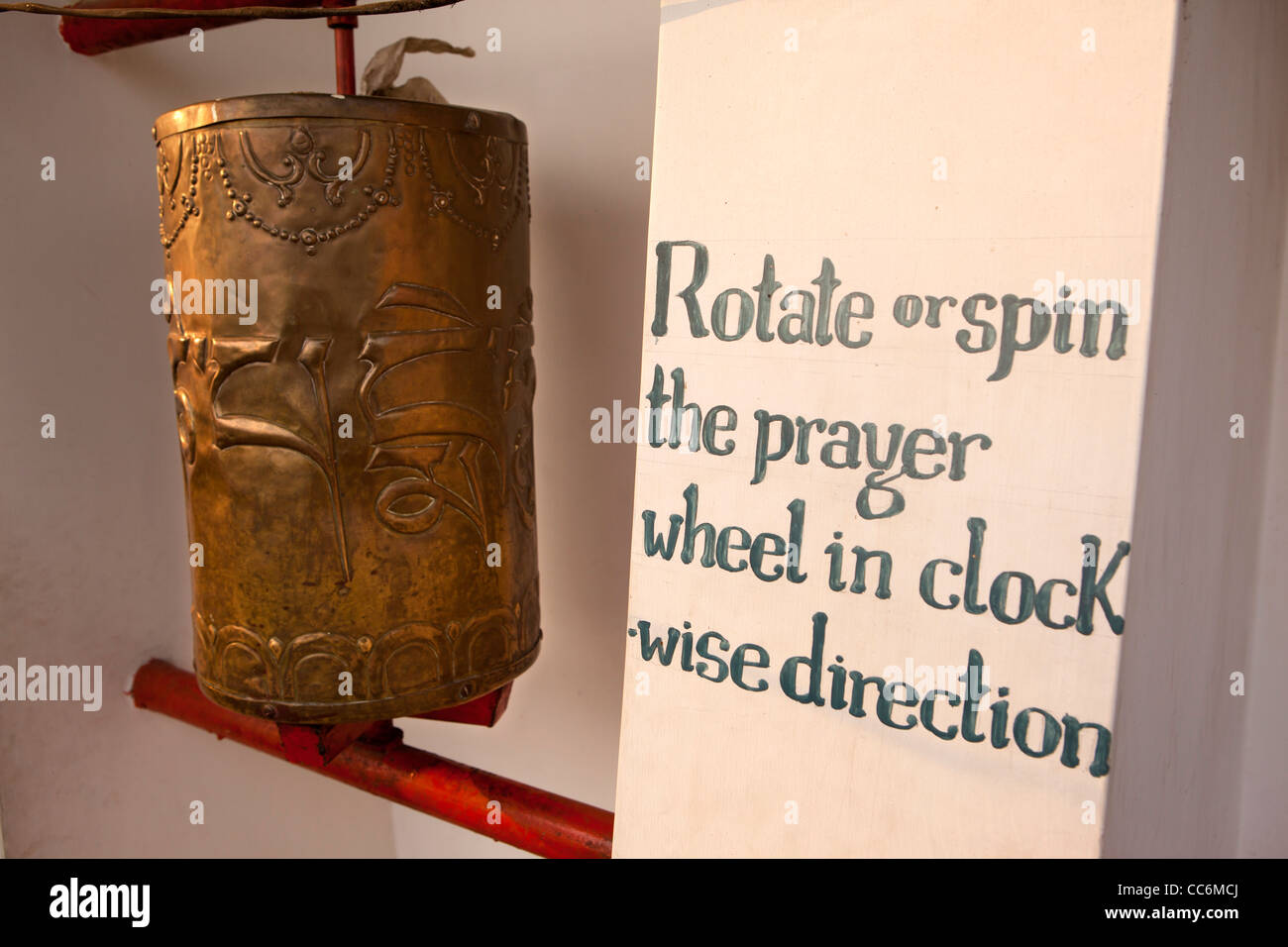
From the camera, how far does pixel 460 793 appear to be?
1.16 meters

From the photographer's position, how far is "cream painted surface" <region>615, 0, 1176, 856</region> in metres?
0.62

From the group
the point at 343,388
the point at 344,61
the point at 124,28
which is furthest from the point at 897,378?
the point at 124,28

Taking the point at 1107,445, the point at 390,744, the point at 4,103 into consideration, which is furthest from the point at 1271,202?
the point at 4,103

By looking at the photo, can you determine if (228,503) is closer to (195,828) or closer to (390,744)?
(390,744)

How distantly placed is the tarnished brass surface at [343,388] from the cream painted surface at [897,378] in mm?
246

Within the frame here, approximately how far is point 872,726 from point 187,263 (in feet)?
2.57

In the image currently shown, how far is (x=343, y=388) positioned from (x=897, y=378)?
521mm

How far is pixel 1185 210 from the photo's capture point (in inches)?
25.1

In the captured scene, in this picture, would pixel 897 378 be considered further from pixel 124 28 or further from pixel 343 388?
pixel 124 28

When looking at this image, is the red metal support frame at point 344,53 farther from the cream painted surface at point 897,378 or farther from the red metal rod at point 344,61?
the cream painted surface at point 897,378

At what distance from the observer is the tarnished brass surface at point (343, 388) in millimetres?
872

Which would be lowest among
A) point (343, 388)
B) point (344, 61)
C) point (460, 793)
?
point (460, 793)

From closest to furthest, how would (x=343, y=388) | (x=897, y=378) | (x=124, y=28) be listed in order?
(x=897, y=378), (x=343, y=388), (x=124, y=28)
